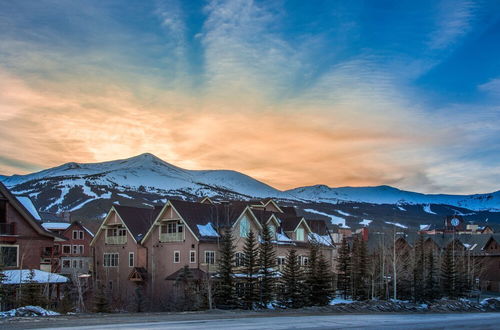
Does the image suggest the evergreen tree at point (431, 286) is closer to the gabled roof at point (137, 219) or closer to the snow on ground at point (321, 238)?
the snow on ground at point (321, 238)

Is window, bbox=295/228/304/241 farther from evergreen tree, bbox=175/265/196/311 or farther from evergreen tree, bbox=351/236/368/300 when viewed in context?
evergreen tree, bbox=175/265/196/311

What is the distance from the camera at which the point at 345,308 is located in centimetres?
3388

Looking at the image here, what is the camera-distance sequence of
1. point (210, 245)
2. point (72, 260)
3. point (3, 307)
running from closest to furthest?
point (3, 307) < point (210, 245) < point (72, 260)

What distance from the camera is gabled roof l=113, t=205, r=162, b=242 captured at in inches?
2281

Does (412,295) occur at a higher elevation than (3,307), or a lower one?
lower

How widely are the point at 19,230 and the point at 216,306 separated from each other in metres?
15.3

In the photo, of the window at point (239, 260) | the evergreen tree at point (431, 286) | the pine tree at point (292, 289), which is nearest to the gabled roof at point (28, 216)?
the window at point (239, 260)

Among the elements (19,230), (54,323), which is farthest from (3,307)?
(54,323)

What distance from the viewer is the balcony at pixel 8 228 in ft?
121

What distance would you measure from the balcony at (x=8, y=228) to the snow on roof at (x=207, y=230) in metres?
18.5

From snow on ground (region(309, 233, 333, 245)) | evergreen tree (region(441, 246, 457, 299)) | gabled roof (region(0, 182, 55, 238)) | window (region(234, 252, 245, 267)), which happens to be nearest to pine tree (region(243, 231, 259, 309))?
window (region(234, 252, 245, 267))

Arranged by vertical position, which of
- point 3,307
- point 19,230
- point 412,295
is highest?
point 19,230

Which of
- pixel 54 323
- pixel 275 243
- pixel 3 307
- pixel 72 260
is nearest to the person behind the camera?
pixel 54 323

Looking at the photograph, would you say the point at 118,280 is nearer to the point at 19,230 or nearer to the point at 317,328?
the point at 19,230
